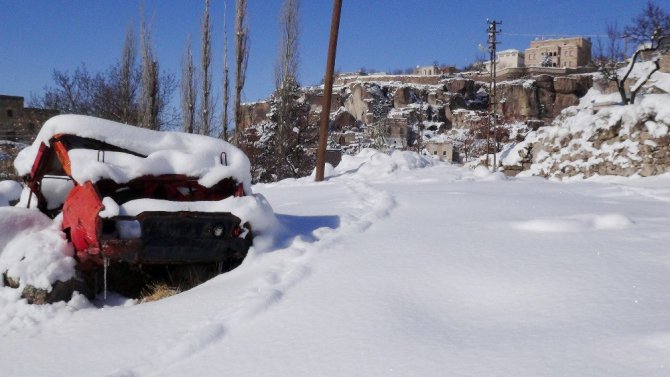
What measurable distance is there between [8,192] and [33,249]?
3.25 meters

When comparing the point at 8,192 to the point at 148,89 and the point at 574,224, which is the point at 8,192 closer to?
the point at 574,224

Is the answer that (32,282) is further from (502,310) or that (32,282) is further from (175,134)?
(502,310)

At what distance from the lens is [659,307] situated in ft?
10.1

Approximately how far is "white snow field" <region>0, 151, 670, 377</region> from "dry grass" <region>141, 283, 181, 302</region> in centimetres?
32

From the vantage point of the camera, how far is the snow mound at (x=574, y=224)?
5.33 m

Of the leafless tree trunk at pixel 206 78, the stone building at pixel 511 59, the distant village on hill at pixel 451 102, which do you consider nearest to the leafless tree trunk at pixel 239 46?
the leafless tree trunk at pixel 206 78

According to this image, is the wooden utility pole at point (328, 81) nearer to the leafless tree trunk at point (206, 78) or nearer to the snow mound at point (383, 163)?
the snow mound at point (383, 163)

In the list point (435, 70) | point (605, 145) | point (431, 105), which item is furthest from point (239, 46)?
point (435, 70)

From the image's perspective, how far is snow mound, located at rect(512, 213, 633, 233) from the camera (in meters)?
5.33

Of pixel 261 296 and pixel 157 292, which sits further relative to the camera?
pixel 157 292

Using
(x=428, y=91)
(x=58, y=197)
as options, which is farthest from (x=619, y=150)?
(x=428, y=91)

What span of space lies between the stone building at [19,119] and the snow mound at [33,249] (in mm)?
22733

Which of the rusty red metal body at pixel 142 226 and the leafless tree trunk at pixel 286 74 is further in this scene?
the leafless tree trunk at pixel 286 74

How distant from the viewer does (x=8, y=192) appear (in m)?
Result: 7.15
